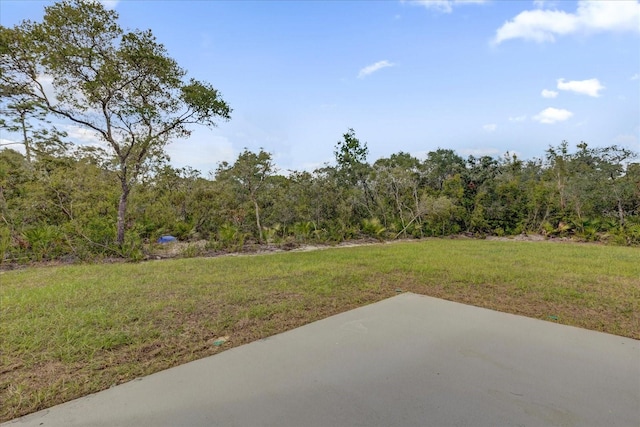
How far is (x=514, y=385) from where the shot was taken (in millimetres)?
1692

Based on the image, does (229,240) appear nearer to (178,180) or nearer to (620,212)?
(178,180)

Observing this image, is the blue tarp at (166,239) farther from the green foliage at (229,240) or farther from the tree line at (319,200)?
the green foliage at (229,240)

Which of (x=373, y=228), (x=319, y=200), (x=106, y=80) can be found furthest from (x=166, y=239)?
(x=373, y=228)

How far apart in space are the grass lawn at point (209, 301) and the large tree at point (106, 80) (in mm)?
2928

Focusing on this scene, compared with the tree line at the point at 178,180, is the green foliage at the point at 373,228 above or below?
below

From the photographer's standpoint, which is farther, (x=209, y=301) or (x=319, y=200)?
(x=319, y=200)

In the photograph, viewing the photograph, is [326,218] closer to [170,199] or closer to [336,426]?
[170,199]

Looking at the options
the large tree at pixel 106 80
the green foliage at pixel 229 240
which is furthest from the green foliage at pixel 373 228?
the large tree at pixel 106 80

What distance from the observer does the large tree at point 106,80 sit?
16.8ft

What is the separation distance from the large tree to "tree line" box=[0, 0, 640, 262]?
21 millimetres

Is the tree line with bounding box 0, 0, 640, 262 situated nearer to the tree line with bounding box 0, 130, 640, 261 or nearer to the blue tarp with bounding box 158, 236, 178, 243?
the tree line with bounding box 0, 130, 640, 261

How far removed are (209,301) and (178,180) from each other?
6.72m

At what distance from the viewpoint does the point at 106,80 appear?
5.51 meters

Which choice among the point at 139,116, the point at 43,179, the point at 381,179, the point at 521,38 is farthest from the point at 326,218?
the point at 43,179
